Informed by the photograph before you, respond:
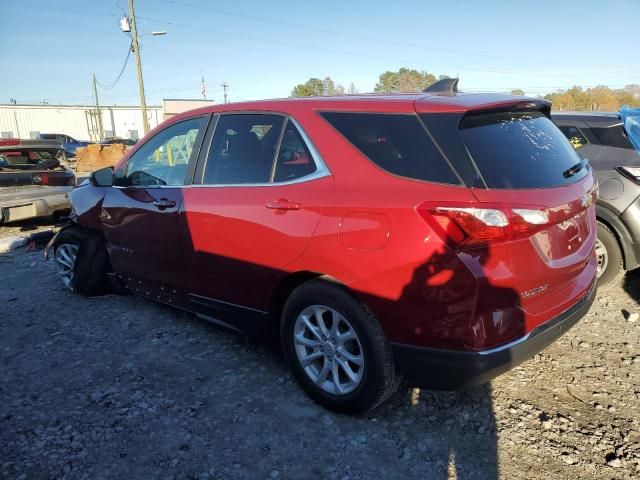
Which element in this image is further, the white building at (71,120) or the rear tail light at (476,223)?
the white building at (71,120)

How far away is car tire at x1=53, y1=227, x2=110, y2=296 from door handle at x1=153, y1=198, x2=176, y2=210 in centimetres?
127

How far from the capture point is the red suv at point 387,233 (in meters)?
2.26

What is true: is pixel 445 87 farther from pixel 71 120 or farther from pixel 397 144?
pixel 71 120

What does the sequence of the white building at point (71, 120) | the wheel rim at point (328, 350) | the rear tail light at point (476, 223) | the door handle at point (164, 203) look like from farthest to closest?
1. the white building at point (71, 120)
2. the door handle at point (164, 203)
3. the wheel rim at point (328, 350)
4. the rear tail light at point (476, 223)

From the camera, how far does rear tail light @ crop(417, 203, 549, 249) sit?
2.18 metres

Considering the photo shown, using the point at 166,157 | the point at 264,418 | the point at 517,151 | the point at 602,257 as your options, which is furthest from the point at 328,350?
Result: the point at 602,257

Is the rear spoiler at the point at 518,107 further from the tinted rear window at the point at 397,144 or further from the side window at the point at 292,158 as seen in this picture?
the side window at the point at 292,158

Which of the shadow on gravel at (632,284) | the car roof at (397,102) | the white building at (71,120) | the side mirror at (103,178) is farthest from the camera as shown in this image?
the white building at (71,120)

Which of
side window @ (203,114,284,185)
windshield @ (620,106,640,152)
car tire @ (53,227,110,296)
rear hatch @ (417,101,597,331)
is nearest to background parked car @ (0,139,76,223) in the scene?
car tire @ (53,227,110,296)

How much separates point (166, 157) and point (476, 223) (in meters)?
2.69

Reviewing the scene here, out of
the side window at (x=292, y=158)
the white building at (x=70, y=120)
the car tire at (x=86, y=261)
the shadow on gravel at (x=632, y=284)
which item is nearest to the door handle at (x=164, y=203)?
the side window at (x=292, y=158)

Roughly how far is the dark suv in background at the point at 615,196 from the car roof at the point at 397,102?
1.89 m

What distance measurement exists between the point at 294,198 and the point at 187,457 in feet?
4.90

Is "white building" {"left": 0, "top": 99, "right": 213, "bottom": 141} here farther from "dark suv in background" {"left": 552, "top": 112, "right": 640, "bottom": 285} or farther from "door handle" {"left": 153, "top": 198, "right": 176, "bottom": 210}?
"dark suv in background" {"left": 552, "top": 112, "right": 640, "bottom": 285}
